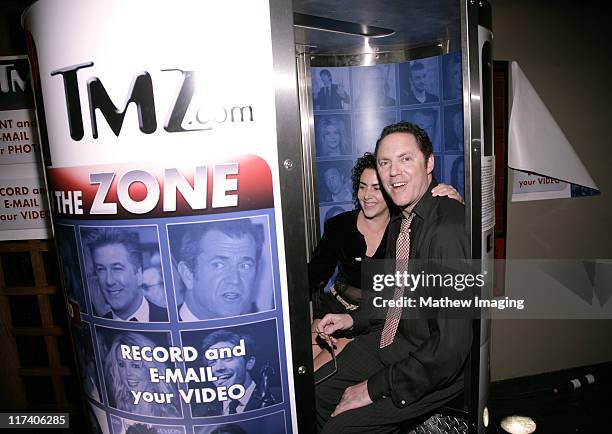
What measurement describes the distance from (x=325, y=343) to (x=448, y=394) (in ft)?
2.08

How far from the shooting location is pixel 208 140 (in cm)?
83

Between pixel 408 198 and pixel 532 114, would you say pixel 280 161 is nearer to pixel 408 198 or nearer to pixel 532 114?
pixel 408 198

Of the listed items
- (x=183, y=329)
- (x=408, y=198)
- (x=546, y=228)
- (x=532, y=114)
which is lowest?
(x=546, y=228)

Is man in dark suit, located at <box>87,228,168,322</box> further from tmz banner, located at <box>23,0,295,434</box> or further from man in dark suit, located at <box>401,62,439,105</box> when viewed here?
man in dark suit, located at <box>401,62,439,105</box>

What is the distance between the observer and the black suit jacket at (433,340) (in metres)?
1.42

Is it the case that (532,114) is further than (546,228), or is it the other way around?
(546,228)

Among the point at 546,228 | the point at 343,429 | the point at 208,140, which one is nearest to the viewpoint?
the point at 208,140

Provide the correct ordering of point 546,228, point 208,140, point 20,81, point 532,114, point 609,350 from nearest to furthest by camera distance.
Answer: point 208,140 < point 20,81 < point 532,114 < point 546,228 < point 609,350

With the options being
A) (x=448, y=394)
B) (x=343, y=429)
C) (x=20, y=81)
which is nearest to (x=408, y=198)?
(x=448, y=394)

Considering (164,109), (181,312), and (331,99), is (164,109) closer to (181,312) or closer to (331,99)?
(181,312)

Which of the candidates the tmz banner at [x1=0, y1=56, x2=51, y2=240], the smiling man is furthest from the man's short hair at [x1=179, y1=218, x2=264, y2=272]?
the tmz banner at [x1=0, y1=56, x2=51, y2=240]

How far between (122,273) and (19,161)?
5.32 feet

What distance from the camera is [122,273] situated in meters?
0.89

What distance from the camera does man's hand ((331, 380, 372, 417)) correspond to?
155cm
